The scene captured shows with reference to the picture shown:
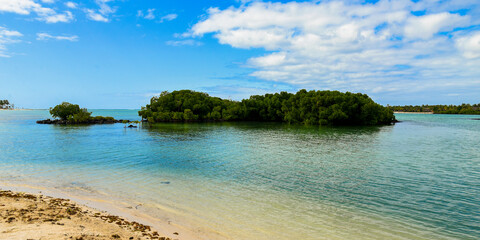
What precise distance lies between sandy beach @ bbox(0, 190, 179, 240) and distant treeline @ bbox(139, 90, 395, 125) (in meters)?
91.3

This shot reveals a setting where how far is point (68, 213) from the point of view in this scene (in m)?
12.1

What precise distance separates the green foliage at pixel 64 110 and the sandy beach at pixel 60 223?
98.9 metres

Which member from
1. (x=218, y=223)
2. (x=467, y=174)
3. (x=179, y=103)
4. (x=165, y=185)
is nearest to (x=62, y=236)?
(x=218, y=223)

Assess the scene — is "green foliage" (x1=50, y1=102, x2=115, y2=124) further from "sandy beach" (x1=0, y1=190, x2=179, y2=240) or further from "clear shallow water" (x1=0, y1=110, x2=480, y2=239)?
"sandy beach" (x1=0, y1=190, x2=179, y2=240)

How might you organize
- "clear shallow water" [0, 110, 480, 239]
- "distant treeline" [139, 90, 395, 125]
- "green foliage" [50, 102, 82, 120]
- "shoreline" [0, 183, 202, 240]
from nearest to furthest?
"shoreline" [0, 183, 202, 240] → "clear shallow water" [0, 110, 480, 239] → "green foliage" [50, 102, 82, 120] → "distant treeline" [139, 90, 395, 125]

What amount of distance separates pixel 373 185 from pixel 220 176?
470 inches

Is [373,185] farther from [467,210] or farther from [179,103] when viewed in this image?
[179,103]

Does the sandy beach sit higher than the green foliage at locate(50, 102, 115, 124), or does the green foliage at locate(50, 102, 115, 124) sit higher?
the green foliage at locate(50, 102, 115, 124)

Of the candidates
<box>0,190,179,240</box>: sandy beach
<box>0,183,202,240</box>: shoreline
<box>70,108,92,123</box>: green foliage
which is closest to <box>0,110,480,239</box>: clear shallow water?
<box>0,183,202,240</box>: shoreline

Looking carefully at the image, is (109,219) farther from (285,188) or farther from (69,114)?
(69,114)

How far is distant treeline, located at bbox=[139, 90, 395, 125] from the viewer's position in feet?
322

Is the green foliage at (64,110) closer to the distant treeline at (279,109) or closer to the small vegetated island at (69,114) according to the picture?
the small vegetated island at (69,114)

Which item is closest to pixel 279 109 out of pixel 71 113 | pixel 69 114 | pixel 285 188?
pixel 71 113

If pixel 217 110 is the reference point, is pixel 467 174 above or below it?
below
